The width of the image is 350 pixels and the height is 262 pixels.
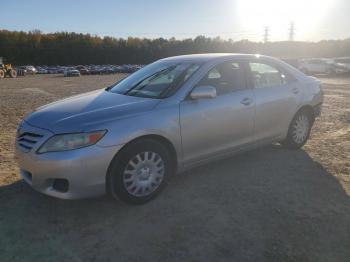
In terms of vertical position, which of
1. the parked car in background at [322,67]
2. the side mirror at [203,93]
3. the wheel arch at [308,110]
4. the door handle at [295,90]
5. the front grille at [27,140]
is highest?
the side mirror at [203,93]

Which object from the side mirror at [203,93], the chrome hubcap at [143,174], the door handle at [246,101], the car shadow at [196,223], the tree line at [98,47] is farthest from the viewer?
the tree line at [98,47]

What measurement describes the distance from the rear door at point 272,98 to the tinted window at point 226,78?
0.21 meters

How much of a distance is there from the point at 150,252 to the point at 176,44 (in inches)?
3679

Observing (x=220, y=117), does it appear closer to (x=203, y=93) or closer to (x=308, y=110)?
(x=203, y=93)

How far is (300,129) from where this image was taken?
6.04 meters

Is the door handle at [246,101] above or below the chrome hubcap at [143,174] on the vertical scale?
above

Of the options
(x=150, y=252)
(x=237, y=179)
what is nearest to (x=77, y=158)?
(x=150, y=252)

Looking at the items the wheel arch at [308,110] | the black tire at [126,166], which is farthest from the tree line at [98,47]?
the black tire at [126,166]

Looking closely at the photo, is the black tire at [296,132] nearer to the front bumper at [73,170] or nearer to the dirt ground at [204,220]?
the dirt ground at [204,220]

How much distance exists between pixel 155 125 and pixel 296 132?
2.91 metres

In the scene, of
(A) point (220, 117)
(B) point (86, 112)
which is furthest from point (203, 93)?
(B) point (86, 112)

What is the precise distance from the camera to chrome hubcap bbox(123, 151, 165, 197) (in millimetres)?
3979

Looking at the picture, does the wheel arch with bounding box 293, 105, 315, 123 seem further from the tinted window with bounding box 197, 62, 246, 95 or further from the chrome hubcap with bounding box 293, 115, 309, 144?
the tinted window with bounding box 197, 62, 246, 95

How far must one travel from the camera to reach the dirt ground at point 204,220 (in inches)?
127
